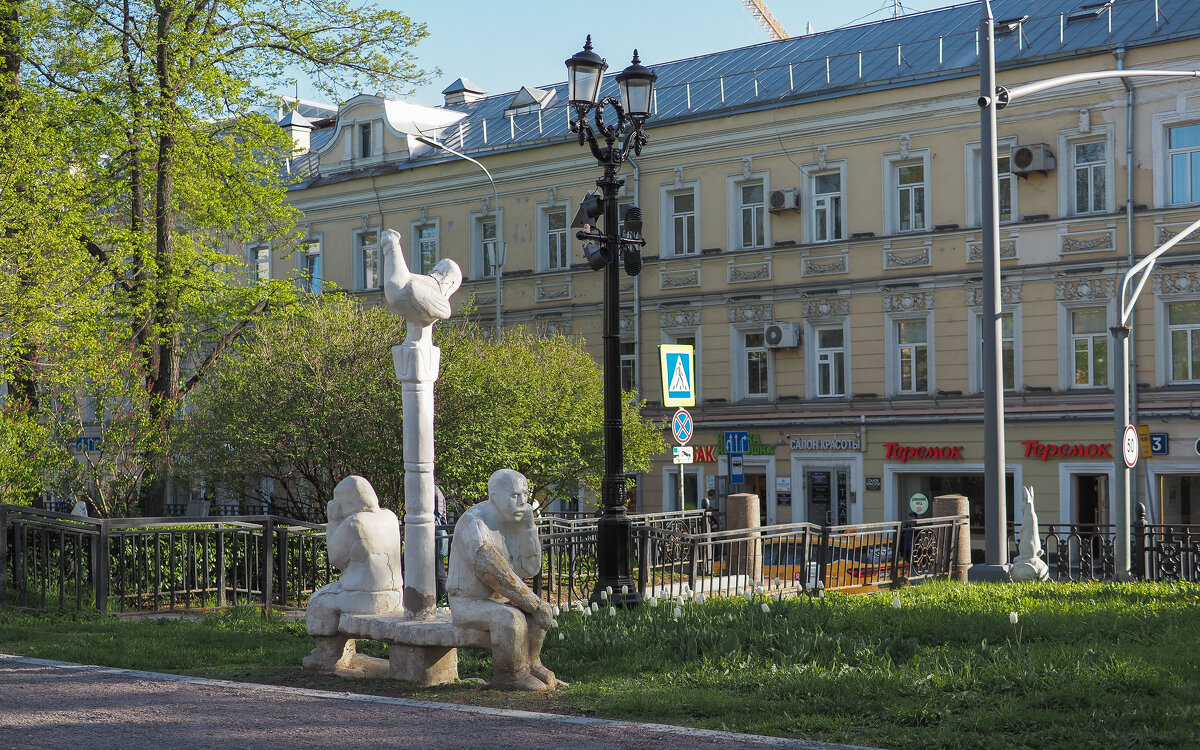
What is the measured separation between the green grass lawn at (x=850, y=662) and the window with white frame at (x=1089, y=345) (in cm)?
1527

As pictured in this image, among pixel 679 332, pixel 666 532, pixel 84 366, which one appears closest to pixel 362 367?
pixel 84 366

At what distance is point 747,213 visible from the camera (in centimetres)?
3231

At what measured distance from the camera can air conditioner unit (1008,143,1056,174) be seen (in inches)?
1081

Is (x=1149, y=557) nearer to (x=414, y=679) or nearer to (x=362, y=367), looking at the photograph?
(x=362, y=367)

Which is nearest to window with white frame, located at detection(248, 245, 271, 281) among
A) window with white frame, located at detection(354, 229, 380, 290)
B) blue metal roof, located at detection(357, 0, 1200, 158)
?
window with white frame, located at detection(354, 229, 380, 290)

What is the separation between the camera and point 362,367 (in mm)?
19688

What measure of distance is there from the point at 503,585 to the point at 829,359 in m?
23.1

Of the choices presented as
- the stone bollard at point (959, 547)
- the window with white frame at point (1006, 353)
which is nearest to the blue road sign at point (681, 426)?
the stone bollard at point (959, 547)

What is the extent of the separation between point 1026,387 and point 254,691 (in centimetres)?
2240

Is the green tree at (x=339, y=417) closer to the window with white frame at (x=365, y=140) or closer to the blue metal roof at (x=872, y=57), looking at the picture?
the blue metal roof at (x=872, y=57)

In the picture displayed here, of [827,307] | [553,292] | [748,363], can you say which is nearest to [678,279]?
[748,363]

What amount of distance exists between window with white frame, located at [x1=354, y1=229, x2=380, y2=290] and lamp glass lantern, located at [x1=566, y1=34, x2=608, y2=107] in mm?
26766

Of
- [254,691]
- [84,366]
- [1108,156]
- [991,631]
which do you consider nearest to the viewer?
[254,691]

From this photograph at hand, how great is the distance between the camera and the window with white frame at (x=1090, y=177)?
27.3 meters
